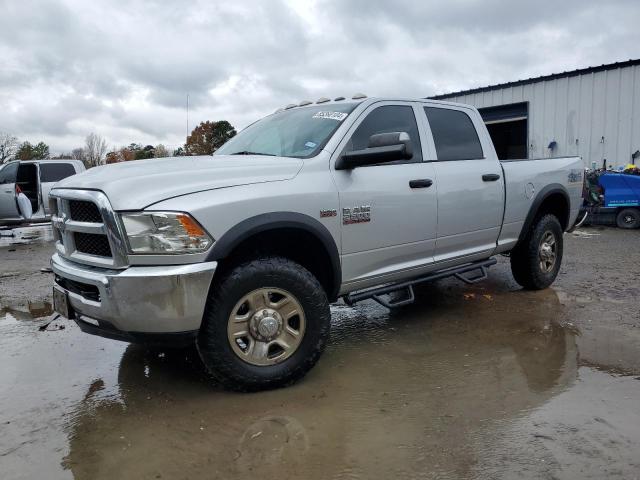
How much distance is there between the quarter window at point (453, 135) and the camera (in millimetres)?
4660

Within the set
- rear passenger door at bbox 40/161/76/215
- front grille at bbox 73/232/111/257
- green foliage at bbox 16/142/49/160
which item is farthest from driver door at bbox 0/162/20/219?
green foliage at bbox 16/142/49/160

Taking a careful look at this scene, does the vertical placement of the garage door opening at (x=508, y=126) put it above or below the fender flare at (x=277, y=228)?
above

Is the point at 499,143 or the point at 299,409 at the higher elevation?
the point at 499,143

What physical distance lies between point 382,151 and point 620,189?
10119 millimetres

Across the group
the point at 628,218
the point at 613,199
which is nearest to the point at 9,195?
the point at 613,199

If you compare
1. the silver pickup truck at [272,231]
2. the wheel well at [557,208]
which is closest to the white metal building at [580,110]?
the wheel well at [557,208]

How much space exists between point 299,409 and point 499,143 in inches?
755

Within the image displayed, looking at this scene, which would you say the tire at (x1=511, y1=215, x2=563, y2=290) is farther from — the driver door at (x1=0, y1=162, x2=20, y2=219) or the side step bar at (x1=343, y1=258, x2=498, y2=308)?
the driver door at (x1=0, y1=162, x2=20, y2=219)

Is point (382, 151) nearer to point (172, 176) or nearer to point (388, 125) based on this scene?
point (388, 125)

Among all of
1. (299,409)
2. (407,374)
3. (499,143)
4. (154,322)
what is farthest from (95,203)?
(499,143)

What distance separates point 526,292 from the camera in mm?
5957

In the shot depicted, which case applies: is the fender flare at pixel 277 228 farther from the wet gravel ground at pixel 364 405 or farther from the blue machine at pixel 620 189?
the blue machine at pixel 620 189

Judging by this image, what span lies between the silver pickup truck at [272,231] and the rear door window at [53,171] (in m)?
9.82

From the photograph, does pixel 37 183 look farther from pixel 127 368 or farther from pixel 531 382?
pixel 531 382
